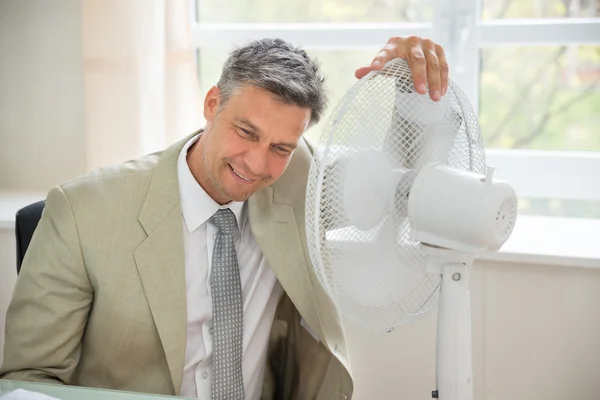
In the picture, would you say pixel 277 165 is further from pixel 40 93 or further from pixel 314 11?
pixel 40 93

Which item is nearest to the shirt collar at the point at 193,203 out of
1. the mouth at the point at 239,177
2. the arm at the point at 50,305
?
the mouth at the point at 239,177

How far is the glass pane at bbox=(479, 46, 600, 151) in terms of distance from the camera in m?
2.38

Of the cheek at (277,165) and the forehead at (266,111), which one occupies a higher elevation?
the forehead at (266,111)

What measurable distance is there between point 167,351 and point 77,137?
138cm

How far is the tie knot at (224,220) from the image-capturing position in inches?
60.4

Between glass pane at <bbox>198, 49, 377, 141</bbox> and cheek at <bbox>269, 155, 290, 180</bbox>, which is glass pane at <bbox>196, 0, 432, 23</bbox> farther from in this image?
cheek at <bbox>269, 155, 290, 180</bbox>

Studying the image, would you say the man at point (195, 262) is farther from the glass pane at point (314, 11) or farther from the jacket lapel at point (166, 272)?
the glass pane at point (314, 11)

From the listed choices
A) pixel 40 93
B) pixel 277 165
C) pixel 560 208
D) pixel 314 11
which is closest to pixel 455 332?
pixel 277 165

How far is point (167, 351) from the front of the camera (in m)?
1.43

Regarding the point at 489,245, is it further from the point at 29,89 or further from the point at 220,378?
the point at 29,89

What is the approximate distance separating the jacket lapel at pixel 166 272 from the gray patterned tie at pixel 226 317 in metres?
0.07

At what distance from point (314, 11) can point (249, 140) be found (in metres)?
1.24

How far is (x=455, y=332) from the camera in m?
1.11

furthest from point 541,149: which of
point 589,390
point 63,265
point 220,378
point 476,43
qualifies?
point 63,265
